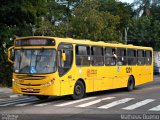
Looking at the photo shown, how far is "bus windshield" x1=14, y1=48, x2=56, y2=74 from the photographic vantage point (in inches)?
705

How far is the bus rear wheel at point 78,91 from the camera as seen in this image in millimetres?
19469

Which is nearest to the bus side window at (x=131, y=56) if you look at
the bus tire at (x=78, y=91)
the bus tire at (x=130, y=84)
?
the bus tire at (x=130, y=84)

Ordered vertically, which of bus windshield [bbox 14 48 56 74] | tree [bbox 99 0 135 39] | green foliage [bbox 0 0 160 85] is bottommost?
bus windshield [bbox 14 48 56 74]

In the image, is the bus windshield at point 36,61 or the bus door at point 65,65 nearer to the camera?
the bus windshield at point 36,61

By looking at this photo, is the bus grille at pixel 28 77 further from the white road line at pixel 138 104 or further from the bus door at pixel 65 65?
the white road line at pixel 138 104

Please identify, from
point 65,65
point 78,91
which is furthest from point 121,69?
point 65,65

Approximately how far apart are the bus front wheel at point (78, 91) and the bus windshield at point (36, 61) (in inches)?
80.3

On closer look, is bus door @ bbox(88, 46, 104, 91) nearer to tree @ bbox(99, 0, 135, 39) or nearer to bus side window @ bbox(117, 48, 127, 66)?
bus side window @ bbox(117, 48, 127, 66)

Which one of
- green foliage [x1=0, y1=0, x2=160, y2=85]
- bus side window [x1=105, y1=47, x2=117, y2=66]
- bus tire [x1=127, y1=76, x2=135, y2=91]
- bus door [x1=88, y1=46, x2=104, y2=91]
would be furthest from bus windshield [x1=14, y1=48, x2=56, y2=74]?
green foliage [x1=0, y1=0, x2=160, y2=85]

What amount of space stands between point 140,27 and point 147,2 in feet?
28.5

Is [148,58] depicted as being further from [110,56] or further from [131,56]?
[110,56]

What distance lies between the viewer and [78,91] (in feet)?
64.5

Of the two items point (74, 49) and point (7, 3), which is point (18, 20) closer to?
point (7, 3)

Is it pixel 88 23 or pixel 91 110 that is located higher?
pixel 88 23
